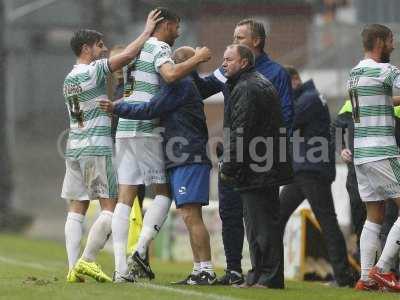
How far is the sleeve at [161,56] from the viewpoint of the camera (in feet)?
34.0

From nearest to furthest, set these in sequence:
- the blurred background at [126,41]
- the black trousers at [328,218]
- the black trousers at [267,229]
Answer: the black trousers at [267,229] < the black trousers at [328,218] < the blurred background at [126,41]

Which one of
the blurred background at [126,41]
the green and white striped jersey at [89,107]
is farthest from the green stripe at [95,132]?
the blurred background at [126,41]

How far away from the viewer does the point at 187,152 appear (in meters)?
10.5

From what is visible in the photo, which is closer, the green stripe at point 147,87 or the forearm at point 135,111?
the forearm at point 135,111

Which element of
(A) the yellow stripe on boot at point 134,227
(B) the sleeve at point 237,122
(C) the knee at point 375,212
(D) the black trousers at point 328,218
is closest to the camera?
(B) the sleeve at point 237,122

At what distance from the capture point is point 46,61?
32188mm

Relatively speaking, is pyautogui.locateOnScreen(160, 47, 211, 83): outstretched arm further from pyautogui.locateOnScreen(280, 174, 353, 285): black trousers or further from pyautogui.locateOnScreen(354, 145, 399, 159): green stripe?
pyautogui.locateOnScreen(280, 174, 353, 285): black trousers

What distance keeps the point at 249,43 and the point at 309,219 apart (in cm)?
342

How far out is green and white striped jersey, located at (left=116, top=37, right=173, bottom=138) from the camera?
10.5 m

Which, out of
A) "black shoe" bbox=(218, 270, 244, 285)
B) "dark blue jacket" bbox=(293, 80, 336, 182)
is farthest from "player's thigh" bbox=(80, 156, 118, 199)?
"dark blue jacket" bbox=(293, 80, 336, 182)

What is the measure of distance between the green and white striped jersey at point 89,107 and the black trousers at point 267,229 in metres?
1.25

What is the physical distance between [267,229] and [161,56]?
5.26 feet

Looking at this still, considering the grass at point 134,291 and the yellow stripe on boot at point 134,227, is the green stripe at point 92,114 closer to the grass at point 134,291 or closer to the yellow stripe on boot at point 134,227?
the grass at point 134,291

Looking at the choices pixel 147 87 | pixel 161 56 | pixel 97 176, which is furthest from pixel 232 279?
pixel 161 56
